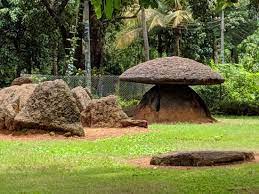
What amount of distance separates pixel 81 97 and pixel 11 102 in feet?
11.7

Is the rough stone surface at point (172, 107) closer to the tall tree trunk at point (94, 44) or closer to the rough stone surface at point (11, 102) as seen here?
the rough stone surface at point (11, 102)

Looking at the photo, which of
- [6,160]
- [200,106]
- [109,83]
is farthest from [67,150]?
[109,83]

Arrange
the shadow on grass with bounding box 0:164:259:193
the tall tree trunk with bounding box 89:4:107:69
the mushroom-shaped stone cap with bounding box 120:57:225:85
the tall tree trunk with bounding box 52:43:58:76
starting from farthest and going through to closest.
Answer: the tall tree trunk with bounding box 52:43:58:76 < the tall tree trunk with bounding box 89:4:107:69 < the mushroom-shaped stone cap with bounding box 120:57:225:85 < the shadow on grass with bounding box 0:164:259:193

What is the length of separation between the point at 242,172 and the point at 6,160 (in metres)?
4.43

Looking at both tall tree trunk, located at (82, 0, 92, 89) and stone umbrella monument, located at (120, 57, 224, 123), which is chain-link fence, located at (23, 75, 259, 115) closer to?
tall tree trunk, located at (82, 0, 92, 89)

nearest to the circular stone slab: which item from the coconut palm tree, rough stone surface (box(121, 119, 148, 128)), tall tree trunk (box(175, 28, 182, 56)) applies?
rough stone surface (box(121, 119, 148, 128))

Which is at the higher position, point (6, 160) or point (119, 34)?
point (119, 34)

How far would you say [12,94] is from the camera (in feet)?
58.6

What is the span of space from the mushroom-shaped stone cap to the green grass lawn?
4939mm

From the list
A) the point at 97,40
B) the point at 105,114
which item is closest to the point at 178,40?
the point at 97,40

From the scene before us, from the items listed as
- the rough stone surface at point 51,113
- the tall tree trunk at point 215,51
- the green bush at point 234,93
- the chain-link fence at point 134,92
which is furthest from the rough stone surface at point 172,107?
the tall tree trunk at point 215,51

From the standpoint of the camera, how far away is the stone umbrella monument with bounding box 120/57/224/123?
21453mm

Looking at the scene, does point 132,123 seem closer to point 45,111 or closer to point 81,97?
point 81,97

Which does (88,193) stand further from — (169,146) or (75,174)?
(169,146)
